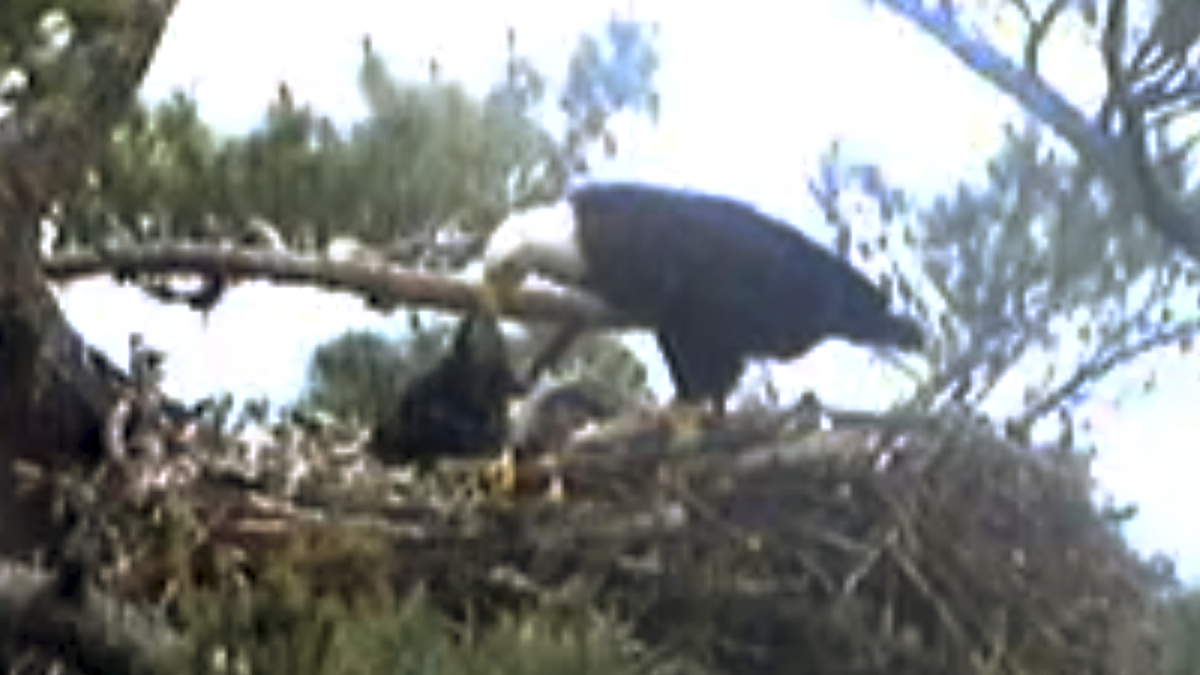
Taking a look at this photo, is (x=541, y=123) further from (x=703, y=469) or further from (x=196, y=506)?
(x=196, y=506)

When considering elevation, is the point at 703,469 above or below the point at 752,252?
below

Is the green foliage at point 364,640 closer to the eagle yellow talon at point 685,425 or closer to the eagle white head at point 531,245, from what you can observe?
the eagle yellow talon at point 685,425

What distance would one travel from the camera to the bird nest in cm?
123

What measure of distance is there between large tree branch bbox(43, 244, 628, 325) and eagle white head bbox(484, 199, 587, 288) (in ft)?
0.19

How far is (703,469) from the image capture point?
1.35m

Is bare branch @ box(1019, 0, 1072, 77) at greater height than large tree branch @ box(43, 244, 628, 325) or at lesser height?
greater

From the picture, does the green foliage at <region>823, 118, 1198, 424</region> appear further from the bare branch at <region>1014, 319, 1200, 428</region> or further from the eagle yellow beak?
the eagle yellow beak

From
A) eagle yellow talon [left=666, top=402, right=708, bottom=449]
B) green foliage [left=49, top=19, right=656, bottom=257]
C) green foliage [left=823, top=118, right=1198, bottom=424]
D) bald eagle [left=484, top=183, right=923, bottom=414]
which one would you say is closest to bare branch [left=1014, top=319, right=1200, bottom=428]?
green foliage [left=823, top=118, right=1198, bottom=424]

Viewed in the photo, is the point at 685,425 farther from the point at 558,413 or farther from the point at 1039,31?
the point at 1039,31

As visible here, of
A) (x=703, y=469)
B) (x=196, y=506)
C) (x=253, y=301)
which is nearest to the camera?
(x=196, y=506)

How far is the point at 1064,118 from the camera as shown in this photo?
143 cm

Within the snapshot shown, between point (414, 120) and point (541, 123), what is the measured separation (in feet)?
0.38

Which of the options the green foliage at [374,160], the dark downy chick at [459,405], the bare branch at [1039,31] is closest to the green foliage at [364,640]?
the green foliage at [374,160]

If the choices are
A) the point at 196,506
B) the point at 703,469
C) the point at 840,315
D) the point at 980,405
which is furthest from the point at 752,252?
the point at 196,506
